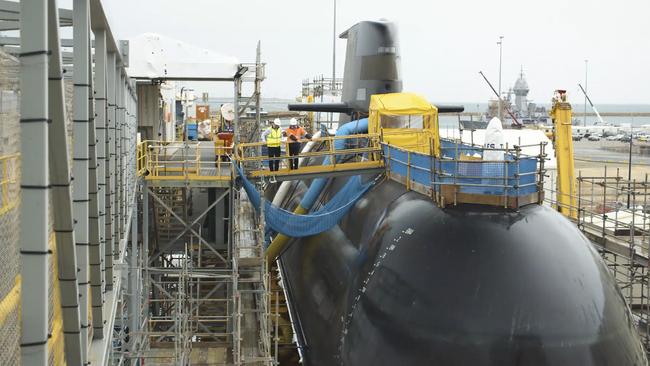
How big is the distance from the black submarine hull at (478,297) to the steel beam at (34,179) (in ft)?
20.8

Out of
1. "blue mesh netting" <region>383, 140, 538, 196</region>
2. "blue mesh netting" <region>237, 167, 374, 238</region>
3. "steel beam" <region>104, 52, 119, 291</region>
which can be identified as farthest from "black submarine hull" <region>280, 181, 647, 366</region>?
"steel beam" <region>104, 52, 119, 291</region>

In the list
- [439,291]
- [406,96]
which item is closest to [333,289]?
[439,291]

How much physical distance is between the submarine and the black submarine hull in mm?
14

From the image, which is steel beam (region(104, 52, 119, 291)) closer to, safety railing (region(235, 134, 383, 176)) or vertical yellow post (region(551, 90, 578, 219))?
safety railing (region(235, 134, 383, 176))

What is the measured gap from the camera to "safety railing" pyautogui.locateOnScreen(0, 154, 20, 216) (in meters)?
3.90

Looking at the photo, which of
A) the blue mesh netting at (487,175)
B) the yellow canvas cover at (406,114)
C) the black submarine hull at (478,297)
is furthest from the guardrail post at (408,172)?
the yellow canvas cover at (406,114)

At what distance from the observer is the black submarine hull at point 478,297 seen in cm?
872

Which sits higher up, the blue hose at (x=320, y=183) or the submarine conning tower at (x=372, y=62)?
the submarine conning tower at (x=372, y=62)

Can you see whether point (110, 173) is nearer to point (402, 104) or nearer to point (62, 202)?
point (62, 202)

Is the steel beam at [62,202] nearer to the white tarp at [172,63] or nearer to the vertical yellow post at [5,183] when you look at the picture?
the vertical yellow post at [5,183]

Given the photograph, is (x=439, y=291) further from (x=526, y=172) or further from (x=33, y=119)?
(x=33, y=119)

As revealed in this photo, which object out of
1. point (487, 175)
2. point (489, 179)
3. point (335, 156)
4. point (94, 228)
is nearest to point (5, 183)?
point (94, 228)

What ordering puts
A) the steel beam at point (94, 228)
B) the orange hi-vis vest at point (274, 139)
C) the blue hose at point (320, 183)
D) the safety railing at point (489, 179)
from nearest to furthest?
the steel beam at point (94, 228), the safety railing at point (489, 179), the orange hi-vis vest at point (274, 139), the blue hose at point (320, 183)

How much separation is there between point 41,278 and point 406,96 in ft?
39.3
